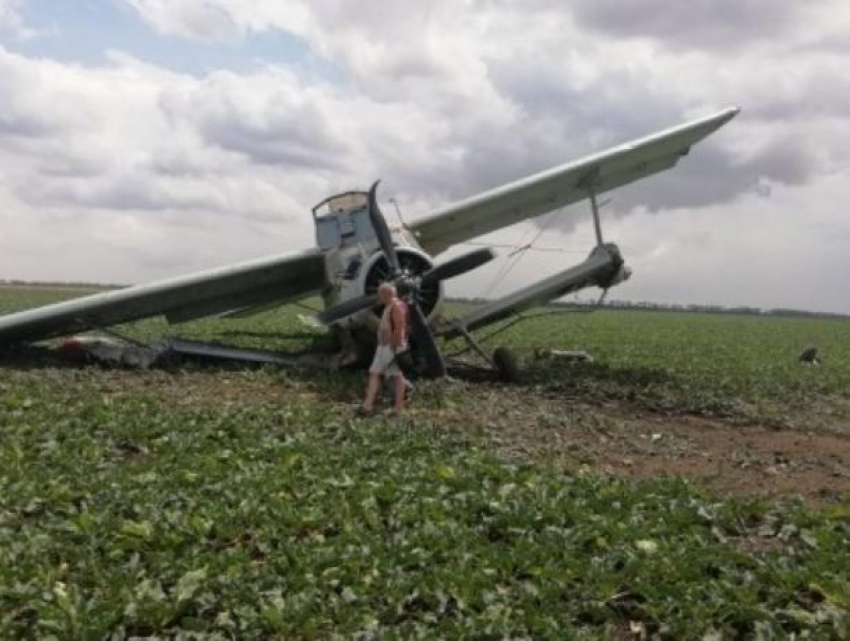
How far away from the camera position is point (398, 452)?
29.1 ft

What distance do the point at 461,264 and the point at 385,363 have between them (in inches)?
113

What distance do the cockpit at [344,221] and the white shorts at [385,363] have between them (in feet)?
11.8

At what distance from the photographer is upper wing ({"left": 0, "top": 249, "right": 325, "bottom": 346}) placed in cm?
1425

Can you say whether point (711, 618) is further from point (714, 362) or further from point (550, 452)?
point (714, 362)

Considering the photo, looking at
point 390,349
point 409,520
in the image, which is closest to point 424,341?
point 390,349

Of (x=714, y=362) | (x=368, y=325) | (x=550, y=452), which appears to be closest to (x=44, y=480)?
(x=550, y=452)

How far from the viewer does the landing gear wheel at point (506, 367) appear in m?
14.6

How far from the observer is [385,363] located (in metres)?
11.3

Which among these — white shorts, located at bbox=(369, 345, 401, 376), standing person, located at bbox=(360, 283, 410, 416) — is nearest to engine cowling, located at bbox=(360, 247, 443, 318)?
standing person, located at bbox=(360, 283, 410, 416)

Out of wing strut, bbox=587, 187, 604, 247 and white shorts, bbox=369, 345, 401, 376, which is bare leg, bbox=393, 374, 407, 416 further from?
wing strut, bbox=587, 187, 604, 247

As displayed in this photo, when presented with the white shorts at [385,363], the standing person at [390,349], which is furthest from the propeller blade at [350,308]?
the white shorts at [385,363]

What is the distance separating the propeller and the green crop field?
3.47 feet

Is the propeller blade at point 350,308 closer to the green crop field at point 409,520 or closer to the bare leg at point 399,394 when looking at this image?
the green crop field at point 409,520

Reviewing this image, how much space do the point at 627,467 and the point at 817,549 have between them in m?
2.93
